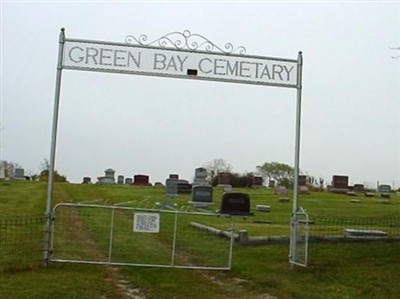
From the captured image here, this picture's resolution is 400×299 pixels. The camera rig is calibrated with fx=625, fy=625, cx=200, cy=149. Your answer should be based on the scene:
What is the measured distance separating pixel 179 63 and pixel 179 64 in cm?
2

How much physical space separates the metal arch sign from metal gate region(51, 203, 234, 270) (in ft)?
8.31

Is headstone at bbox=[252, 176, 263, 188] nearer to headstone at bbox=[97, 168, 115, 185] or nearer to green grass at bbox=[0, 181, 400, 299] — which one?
headstone at bbox=[97, 168, 115, 185]

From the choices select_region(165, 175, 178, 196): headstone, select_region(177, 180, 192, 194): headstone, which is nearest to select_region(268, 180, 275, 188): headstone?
select_region(177, 180, 192, 194): headstone

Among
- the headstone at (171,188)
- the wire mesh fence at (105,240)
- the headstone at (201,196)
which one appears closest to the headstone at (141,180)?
the headstone at (171,188)

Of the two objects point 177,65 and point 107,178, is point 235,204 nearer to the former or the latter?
point 177,65

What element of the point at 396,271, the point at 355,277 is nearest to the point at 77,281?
the point at 355,277

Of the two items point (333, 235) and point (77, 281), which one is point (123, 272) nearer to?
point (77, 281)

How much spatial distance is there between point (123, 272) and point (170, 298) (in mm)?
2344

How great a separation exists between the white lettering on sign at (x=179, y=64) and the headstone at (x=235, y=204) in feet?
34.8

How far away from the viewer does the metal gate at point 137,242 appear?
11.1 metres

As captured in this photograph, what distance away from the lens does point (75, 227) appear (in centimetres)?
1488

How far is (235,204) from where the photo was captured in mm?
22703

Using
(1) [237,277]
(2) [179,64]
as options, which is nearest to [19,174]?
(2) [179,64]

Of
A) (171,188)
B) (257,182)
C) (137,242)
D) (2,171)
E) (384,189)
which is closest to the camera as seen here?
(137,242)
